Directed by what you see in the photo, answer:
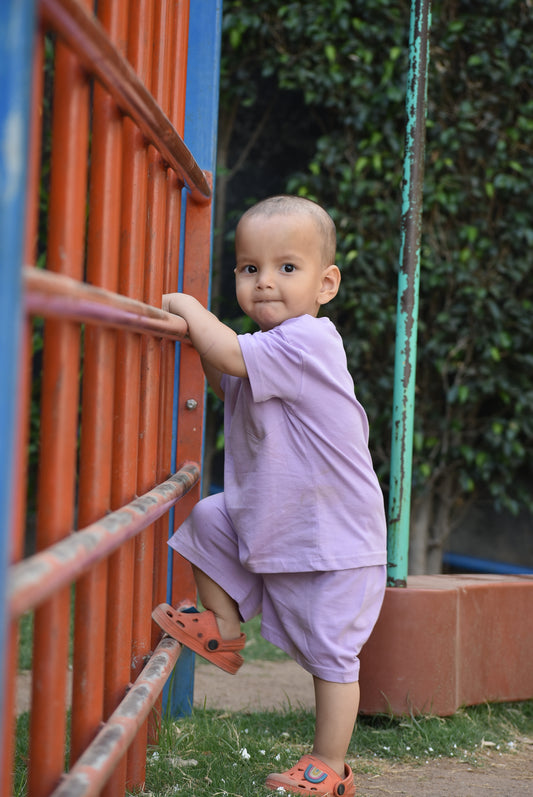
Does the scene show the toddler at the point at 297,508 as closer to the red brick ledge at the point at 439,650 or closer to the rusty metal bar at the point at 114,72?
the rusty metal bar at the point at 114,72

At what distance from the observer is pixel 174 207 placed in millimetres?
1665

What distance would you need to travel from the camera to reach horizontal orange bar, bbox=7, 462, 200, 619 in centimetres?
69

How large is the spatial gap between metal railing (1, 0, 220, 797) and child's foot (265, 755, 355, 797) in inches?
10.2

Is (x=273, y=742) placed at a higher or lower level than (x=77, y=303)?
lower

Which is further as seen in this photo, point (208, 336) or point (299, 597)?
point (299, 597)

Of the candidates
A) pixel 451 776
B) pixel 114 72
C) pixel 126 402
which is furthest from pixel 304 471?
pixel 114 72

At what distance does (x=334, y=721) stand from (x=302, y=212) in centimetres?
96

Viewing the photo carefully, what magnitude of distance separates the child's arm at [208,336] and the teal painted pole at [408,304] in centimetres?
70

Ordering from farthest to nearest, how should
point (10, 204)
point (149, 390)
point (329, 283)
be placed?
point (329, 283) → point (149, 390) → point (10, 204)

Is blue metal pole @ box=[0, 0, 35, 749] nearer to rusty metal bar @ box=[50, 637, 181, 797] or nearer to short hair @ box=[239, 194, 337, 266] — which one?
rusty metal bar @ box=[50, 637, 181, 797]

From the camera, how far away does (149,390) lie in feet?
4.74

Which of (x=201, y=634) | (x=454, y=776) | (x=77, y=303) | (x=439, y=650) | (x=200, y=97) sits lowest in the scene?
(x=454, y=776)

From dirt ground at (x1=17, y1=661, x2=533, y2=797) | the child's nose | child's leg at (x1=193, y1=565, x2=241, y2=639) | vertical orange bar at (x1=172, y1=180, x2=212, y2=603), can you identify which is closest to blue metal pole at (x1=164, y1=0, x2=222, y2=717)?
vertical orange bar at (x1=172, y1=180, x2=212, y2=603)

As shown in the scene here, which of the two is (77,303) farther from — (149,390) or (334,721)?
(334,721)
